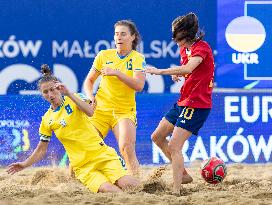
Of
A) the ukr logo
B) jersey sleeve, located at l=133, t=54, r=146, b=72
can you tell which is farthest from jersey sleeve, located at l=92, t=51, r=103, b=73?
the ukr logo

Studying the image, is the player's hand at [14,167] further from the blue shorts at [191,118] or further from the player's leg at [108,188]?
the blue shorts at [191,118]

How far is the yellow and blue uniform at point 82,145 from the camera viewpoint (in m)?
8.15

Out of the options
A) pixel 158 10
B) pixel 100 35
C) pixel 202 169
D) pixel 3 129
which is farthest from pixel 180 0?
pixel 202 169

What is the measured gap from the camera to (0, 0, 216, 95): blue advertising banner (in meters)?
12.2

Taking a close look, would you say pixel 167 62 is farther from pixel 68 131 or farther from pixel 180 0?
pixel 68 131

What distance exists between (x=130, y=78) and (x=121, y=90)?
400 millimetres

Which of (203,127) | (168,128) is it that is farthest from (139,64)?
(203,127)

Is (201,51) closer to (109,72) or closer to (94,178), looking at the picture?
(109,72)

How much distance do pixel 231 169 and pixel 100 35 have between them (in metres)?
2.83

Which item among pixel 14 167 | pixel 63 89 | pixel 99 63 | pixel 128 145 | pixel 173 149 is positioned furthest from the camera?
pixel 99 63

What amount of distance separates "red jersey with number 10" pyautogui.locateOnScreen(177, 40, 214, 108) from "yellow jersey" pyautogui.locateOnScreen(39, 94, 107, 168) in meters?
1.06

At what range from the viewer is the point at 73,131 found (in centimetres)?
817

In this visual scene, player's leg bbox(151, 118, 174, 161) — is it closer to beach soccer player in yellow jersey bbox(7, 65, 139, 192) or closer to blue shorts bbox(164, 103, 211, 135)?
blue shorts bbox(164, 103, 211, 135)

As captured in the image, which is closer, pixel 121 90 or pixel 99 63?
pixel 121 90
